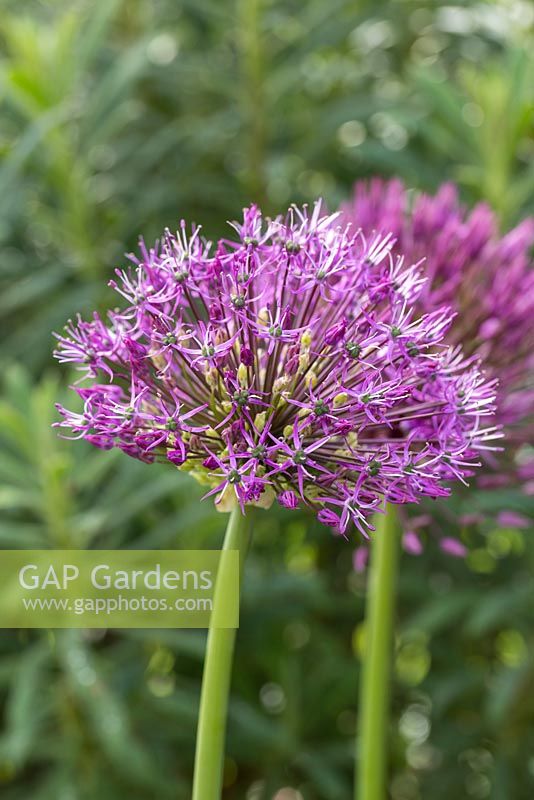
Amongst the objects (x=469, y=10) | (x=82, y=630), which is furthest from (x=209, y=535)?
(x=469, y=10)

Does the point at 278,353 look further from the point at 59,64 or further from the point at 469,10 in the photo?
the point at 469,10

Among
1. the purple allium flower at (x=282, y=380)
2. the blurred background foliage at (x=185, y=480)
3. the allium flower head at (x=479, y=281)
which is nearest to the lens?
the purple allium flower at (x=282, y=380)

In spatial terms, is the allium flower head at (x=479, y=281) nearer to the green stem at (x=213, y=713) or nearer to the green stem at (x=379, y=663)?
the green stem at (x=379, y=663)

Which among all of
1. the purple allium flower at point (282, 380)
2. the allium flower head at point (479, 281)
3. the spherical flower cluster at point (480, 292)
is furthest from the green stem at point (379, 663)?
the purple allium flower at point (282, 380)

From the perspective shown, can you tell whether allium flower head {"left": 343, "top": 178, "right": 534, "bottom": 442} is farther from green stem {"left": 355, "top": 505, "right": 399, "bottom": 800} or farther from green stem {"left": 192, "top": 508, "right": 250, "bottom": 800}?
green stem {"left": 192, "top": 508, "right": 250, "bottom": 800}

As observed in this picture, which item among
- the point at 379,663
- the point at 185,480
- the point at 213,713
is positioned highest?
the point at 185,480

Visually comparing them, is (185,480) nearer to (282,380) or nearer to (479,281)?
(479,281)

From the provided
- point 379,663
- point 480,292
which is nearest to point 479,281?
point 480,292
